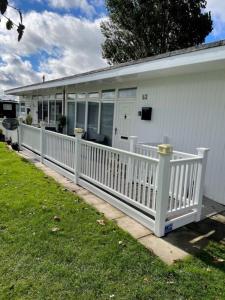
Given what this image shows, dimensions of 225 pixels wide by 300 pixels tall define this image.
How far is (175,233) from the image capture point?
11.1 ft

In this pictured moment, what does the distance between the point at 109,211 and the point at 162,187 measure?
1254mm

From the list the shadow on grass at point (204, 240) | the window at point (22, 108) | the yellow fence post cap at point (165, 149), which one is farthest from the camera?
the window at point (22, 108)

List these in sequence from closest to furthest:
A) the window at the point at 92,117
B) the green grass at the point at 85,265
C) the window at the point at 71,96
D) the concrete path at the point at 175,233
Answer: the green grass at the point at 85,265 < the concrete path at the point at 175,233 < the window at the point at 92,117 < the window at the point at 71,96

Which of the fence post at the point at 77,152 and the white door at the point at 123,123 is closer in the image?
the fence post at the point at 77,152

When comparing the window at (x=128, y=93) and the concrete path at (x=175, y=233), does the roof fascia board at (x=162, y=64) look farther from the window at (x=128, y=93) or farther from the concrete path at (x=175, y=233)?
the concrete path at (x=175, y=233)

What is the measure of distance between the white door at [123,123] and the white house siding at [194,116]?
0.90 metres

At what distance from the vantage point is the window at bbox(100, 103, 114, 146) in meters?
8.31

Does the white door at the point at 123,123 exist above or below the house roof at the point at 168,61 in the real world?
below

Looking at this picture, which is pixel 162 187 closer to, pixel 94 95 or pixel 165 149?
pixel 165 149

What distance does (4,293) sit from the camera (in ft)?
6.92

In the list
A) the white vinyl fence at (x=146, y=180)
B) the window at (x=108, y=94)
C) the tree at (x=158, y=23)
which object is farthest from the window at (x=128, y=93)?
the tree at (x=158, y=23)

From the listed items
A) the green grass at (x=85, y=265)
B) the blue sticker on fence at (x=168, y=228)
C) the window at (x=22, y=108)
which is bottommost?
the green grass at (x=85, y=265)

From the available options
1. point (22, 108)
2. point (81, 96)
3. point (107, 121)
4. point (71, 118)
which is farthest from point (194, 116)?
point (22, 108)

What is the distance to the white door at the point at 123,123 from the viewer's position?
289 inches
